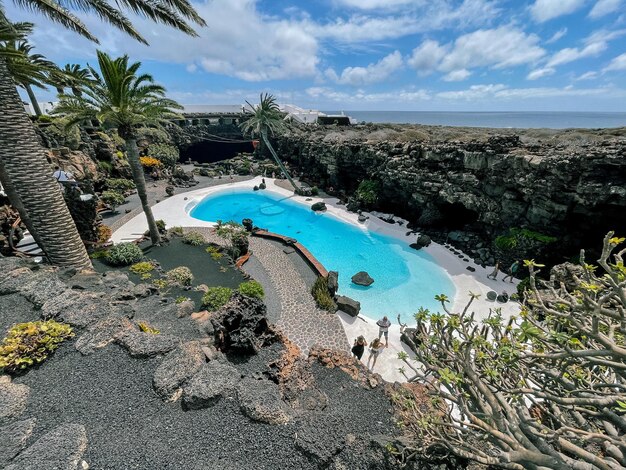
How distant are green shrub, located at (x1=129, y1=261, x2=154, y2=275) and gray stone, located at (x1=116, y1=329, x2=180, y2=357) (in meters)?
9.36

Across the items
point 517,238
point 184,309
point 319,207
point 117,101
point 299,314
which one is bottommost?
point 319,207

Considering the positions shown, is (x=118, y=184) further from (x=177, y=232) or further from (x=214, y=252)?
(x=214, y=252)

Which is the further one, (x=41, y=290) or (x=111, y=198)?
(x=111, y=198)

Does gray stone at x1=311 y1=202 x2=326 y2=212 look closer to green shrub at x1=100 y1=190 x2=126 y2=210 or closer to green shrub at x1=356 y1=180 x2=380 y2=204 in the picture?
green shrub at x1=356 y1=180 x2=380 y2=204

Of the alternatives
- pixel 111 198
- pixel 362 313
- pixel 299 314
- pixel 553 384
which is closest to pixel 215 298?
pixel 299 314

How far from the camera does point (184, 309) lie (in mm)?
10758

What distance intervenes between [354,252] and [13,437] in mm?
20465

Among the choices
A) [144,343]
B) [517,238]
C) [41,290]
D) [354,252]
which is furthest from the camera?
[354,252]

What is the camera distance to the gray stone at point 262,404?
5231mm

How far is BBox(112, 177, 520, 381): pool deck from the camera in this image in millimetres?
12805

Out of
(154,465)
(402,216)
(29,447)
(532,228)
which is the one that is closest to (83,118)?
(29,447)

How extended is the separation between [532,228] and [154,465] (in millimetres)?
23373

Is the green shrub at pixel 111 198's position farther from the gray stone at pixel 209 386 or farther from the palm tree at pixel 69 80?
the gray stone at pixel 209 386

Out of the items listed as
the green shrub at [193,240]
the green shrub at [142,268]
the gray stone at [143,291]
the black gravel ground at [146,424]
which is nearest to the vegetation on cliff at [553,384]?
the black gravel ground at [146,424]
